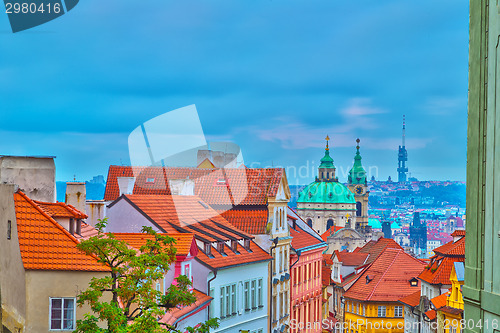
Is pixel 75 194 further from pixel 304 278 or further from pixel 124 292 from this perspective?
pixel 304 278

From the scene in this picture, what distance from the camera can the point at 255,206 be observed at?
2008 inches

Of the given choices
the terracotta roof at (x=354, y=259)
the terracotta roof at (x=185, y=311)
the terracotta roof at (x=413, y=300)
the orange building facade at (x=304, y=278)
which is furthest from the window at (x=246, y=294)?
the terracotta roof at (x=354, y=259)

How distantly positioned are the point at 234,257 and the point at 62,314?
21.7 metres

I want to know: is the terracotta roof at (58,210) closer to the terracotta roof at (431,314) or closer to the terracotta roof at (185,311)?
the terracotta roof at (185,311)

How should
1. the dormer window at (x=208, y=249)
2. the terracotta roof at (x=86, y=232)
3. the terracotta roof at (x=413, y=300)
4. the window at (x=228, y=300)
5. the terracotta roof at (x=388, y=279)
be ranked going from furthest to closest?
the terracotta roof at (x=388, y=279)
the terracotta roof at (x=413, y=300)
the window at (x=228, y=300)
the dormer window at (x=208, y=249)
the terracotta roof at (x=86, y=232)

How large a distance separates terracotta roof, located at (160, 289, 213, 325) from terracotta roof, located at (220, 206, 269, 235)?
13129 mm

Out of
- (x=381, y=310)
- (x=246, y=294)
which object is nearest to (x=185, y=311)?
(x=246, y=294)

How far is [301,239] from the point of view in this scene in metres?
59.3

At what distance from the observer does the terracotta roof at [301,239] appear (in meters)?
56.8

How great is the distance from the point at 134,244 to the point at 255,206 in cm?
2106

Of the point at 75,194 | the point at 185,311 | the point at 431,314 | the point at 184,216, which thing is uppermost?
the point at 75,194

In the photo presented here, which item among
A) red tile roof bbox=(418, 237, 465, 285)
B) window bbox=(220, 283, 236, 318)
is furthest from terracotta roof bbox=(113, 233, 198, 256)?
red tile roof bbox=(418, 237, 465, 285)

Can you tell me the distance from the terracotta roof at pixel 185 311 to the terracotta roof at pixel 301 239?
64.5 feet

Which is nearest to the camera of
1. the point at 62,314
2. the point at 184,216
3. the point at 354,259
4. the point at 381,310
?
the point at 62,314
